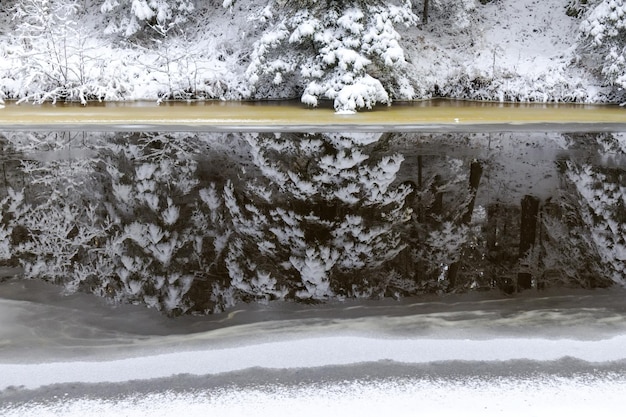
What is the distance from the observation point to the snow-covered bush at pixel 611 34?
17.3 metres

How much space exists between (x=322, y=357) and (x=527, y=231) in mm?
3537

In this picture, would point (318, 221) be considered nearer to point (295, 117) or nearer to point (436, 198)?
point (436, 198)

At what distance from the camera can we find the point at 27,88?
59.0 ft

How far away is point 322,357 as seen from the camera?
13.9 ft

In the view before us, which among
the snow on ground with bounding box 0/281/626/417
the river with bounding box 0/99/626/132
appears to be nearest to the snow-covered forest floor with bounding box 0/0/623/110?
the river with bounding box 0/99/626/132

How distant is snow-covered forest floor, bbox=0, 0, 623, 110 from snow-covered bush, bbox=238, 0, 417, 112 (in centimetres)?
5

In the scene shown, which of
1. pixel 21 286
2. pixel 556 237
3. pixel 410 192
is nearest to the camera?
pixel 21 286

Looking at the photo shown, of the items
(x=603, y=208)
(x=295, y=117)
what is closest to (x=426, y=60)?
(x=295, y=117)

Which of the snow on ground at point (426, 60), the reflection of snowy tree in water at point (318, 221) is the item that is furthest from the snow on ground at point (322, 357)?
the snow on ground at point (426, 60)

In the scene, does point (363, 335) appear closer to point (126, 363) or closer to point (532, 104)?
point (126, 363)

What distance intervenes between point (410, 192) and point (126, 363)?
16.8 feet

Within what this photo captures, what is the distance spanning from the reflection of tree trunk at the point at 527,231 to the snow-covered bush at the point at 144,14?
14911mm

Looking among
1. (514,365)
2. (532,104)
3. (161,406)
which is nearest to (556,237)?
(514,365)

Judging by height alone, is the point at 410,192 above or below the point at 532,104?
below
